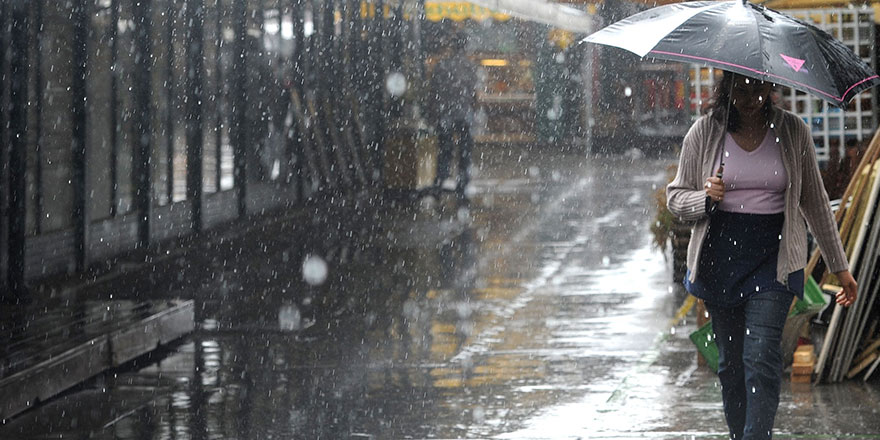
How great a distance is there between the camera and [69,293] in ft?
38.5

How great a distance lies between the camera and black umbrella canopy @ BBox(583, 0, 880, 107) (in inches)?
192

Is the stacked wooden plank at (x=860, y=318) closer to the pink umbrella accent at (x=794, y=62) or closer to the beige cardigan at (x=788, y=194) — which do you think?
the beige cardigan at (x=788, y=194)

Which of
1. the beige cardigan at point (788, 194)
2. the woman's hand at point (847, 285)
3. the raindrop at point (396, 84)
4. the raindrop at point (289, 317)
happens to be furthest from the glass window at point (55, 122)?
the raindrop at point (396, 84)

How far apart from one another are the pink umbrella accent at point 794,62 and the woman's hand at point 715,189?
1.58 feet

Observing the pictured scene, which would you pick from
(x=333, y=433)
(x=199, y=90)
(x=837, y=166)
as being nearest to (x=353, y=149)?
(x=199, y=90)

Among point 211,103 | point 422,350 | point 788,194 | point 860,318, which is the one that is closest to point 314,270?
point 422,350

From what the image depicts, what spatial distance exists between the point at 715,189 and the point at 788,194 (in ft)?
1.03

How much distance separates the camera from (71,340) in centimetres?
806

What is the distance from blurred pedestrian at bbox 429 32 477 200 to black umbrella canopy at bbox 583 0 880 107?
13.2 metres

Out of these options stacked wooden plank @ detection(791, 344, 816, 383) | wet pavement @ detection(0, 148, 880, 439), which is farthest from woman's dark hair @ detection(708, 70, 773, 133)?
stacked wooden plank @ detection(791, 344, 816, 383)

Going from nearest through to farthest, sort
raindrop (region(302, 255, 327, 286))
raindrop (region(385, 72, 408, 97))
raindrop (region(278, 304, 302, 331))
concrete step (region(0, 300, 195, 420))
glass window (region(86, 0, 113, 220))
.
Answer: concrete step (region(0, 300, 195, 420)) < raindrop (region(278, 304, 302, 331)) < raindrop (region(302, 255, 327, 286)) < glass window (region(86, 0, 113, 220)) < raindrop (region(385, 72, 408, 97))

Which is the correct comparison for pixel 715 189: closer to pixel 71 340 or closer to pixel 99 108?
pixel 71 340

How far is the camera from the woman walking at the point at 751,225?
5.09 metres

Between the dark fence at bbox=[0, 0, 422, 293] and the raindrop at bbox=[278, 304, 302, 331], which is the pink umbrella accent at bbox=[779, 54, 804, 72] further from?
the dark fence at bbox=[0, 0, 422, 293]
